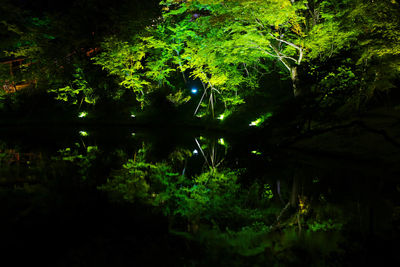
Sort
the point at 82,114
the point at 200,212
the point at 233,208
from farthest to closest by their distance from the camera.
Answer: the point at 82,114 < the point at 233,208 < the point at 200,212

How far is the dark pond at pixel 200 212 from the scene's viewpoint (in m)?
3.36

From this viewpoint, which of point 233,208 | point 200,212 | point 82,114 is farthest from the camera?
point 82,114

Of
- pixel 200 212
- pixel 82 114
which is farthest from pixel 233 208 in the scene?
pixel 82 114

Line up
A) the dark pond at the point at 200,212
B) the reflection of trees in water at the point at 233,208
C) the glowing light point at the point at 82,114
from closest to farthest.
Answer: the dark pond at the point at 200,212, the reflection of trees in water at the point at 233,208, the glowing light point at the point at 82,114

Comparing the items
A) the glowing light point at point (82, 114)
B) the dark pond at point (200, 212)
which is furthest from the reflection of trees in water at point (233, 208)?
the glowing light point at point (82, 114)

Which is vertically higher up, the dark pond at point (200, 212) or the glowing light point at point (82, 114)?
the glowing light point at point (82, 114)

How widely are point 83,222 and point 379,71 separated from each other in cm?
894

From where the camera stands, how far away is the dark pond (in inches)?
132

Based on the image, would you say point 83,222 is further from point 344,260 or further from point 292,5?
point 292,5

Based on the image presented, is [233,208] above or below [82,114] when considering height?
below

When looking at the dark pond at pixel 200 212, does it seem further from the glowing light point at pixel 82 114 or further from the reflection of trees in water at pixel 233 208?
the glowing light point at pixel 82 114

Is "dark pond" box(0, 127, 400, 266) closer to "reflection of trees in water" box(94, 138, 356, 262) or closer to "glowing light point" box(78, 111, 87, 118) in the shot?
"reflection of trees in water" box(94, 138, 356, 262)

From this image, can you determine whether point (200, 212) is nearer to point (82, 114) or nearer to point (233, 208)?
point (233, 208)

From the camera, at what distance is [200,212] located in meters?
4.88
